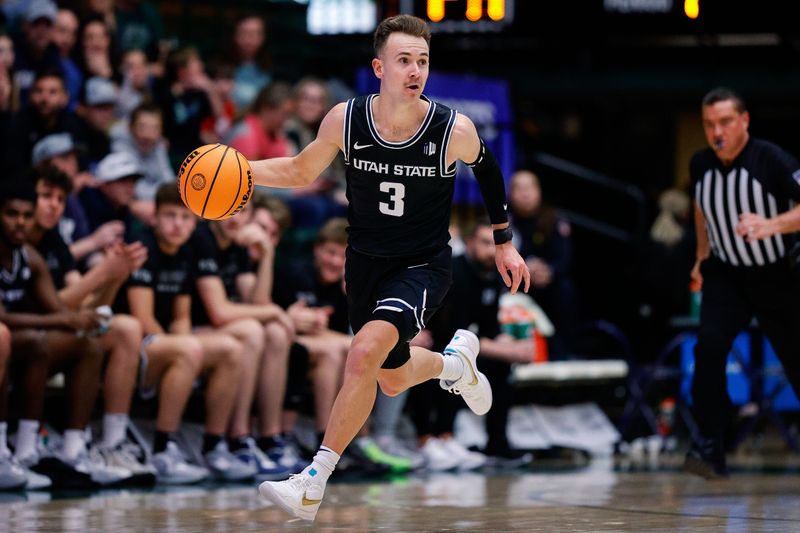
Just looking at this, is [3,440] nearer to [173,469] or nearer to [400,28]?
[173,469]

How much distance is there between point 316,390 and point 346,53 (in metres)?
6.66

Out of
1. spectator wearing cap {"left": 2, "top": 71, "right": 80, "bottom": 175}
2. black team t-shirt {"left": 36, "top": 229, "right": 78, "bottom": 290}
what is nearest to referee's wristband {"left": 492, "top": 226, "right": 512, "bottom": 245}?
black team t-shirt {"left": 36, "top": 229, "right": 78, "bottom": 290}

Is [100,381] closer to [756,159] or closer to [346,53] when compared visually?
[756,159]

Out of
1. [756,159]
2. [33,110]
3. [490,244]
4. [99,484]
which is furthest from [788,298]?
[33,110]

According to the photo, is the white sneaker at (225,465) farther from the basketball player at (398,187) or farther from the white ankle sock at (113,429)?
the basketball player at (398,187)

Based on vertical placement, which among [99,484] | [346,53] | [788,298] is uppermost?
[346,53]

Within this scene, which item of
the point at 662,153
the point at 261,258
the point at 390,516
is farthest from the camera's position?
the point at 662,153

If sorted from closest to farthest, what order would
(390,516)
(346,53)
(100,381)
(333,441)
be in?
1. (333,441)
2. (390,516)
3. (100,381)
4. (346,53)

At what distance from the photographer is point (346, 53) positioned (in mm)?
15250

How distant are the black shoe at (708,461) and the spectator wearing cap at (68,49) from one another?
577 centimetres

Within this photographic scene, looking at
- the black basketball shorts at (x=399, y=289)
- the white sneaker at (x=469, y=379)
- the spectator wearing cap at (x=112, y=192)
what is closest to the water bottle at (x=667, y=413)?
the spectator wearing cap at (x=112, y=192)

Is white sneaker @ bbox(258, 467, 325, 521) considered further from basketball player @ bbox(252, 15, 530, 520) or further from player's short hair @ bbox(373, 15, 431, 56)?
player's short hair @ bbox(373, 15, 431, 56)

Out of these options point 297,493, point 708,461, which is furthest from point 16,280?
point 708,461

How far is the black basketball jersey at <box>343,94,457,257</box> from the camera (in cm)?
621
